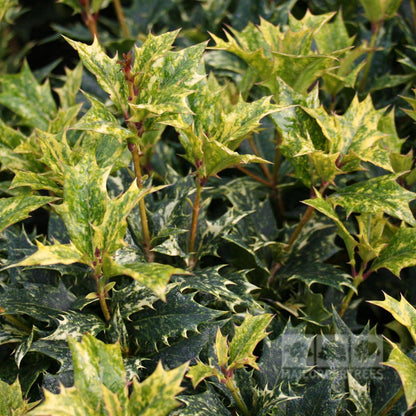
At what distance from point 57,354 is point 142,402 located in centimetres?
28

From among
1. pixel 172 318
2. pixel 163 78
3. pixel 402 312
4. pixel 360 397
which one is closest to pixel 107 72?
pixel 163 78

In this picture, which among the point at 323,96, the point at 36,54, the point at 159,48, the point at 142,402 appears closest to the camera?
the point at 142,402

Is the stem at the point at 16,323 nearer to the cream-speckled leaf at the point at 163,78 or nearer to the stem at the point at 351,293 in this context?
the cream-speckled leaf at the point at 163,78

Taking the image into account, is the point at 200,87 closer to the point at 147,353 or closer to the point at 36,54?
the point at 147,353

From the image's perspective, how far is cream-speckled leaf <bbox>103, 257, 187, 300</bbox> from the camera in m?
0.76

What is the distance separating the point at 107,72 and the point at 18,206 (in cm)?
31

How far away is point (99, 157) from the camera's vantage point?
3.51 feet

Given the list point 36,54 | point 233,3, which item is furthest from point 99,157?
point 36,54

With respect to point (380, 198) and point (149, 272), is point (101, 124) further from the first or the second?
point (380, 198)

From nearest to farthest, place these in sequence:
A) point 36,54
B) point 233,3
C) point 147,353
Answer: point 147,353
point 233,3
point 36,54

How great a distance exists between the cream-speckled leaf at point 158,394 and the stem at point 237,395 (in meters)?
0.16

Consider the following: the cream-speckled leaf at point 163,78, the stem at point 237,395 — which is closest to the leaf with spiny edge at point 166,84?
the cream-speckled leaf at point 163,78

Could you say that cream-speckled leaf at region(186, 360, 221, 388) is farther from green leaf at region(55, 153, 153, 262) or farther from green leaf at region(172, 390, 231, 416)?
green leaf at region(55, 153, 153, 262)

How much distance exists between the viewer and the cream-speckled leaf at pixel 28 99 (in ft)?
4.60
